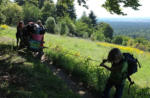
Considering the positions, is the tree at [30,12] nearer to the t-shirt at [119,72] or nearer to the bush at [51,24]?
the bush at [51,24]

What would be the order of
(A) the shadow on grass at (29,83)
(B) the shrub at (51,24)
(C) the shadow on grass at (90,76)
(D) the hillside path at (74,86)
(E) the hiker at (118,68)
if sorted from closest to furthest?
(E) the hiker at (118,68) < (A) the shadow on grass at (29,83) < (C) the shadow on grass at (90,76) < (D) the hillside path at (74,86) < (B) the shrub at (51,24)

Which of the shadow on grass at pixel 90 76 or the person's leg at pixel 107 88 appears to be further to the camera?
the shadow on grass at pixel 90 76

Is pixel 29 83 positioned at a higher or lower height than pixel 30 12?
lower

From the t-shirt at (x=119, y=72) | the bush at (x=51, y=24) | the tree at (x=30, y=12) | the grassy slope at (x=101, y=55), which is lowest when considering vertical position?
the grassy slope at (x=101, y=55)

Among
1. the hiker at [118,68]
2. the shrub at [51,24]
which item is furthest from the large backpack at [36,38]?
the shrub at [51,24]

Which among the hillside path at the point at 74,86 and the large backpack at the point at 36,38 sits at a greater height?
the large backpack at the point at 36,38

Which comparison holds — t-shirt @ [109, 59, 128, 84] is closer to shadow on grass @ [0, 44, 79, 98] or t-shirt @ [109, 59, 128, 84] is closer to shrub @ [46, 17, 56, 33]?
shadow on grass @ [0, 44, 79, 98]

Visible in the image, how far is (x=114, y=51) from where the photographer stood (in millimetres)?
3916

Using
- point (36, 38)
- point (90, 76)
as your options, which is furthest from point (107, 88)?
point (36, 38)

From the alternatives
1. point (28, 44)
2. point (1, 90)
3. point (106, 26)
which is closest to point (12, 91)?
point (1, 90)

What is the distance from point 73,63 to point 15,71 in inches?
108

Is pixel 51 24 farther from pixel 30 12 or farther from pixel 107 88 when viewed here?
pixel 107 88

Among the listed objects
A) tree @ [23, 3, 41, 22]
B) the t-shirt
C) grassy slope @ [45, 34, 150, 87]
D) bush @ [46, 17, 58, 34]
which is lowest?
grassy slope @ [45, 34, 150, 87]

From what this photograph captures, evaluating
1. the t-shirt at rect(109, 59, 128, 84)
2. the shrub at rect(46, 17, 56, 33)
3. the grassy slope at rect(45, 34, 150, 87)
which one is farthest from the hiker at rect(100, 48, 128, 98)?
the shrub at rect(46, 17, 56, 33)
